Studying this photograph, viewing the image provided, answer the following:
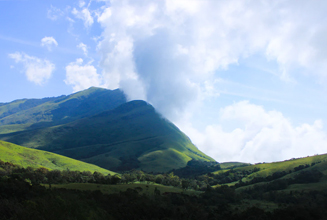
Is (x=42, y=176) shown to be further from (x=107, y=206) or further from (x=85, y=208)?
(x=85, y=208)

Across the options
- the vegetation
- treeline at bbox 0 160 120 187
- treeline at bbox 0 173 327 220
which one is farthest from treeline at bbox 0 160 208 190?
treeline at bbox 0 173 327 220

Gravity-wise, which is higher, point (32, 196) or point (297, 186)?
point (32, 196)

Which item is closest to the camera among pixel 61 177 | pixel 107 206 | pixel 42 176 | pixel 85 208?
pixel 85 208

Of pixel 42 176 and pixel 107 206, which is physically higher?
pixel 42 176

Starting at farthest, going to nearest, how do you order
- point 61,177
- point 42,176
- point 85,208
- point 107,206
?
1. point 61,177
2. point 42,176
3. point 107,206
4. point 85,208

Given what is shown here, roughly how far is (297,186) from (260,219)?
80.4 metres

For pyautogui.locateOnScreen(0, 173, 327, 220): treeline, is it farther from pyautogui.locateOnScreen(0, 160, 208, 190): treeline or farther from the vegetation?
pyautogui.locateOnScreen(0, 160, 208, 190): treeline

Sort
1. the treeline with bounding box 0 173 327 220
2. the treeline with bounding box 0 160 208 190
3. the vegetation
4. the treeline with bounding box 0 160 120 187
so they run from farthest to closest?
the treeline with bounding box 0 160 208 190, the treeline with bounding box 0 160 120 187, the vegetation, the treeline with bounding box 0 173 327 220

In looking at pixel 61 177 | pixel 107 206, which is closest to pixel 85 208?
pixel 107 206

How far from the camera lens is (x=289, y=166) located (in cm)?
19312

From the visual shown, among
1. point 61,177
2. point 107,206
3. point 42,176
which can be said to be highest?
point 42,176

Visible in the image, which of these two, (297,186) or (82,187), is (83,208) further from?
Result: (297,186)

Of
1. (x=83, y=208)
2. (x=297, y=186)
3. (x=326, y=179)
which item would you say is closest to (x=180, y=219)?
(x=83, y=208)

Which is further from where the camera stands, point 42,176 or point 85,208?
point 42,176
